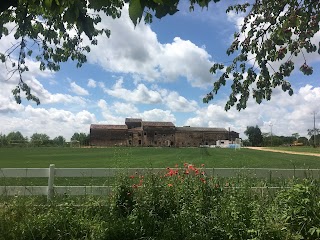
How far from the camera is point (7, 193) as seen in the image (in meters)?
7.08

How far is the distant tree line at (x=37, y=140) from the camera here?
286 ft

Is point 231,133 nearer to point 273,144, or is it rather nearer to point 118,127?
point 273,144

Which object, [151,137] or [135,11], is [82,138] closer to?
[151,137]

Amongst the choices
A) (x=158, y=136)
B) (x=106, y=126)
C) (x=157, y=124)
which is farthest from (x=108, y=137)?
(x=157, y=124)

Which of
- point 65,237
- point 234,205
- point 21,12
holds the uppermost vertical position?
point 21,12

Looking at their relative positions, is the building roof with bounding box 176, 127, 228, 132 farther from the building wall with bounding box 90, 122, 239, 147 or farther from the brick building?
the building wall with bounding box 90, 122, 239, 147

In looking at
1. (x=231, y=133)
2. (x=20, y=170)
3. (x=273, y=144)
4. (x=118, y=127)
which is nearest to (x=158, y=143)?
(x=118, y=127)

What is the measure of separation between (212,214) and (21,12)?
15.1ft

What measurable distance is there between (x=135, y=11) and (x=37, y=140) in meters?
98.7

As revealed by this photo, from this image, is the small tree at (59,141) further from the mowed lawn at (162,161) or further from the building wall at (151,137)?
the mowed lawn at (162,161)

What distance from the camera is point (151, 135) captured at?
354 feet

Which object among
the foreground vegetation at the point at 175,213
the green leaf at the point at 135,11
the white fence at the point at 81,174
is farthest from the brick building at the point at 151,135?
the green leaf at the point at 135,11

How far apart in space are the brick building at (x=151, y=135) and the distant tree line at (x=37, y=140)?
4.57 m

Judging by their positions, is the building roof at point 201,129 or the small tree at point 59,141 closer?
the small tree at point 59,141
